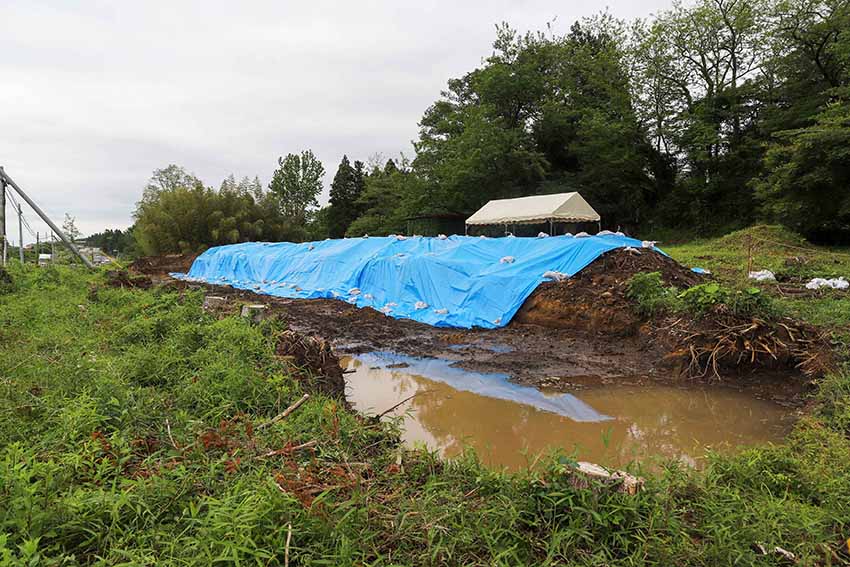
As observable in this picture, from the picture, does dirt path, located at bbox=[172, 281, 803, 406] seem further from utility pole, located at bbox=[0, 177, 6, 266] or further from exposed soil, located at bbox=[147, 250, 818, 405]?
utility pole, located at bbox=[0, 177, 6, 266]

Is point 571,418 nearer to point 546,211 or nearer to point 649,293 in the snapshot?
point 649,293

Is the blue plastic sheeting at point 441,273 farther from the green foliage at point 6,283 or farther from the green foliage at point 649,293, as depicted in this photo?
the green foliage at point 6,283

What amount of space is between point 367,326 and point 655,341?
13.7 ft

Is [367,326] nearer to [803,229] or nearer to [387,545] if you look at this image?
[387,545]

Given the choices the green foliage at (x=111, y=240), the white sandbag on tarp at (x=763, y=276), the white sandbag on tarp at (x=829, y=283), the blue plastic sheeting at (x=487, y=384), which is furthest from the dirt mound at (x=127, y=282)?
the green foliage at (x=111, y=240)

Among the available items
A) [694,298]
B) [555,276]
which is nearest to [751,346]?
[694,298]

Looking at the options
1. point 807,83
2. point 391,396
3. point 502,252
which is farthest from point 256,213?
point 807,83

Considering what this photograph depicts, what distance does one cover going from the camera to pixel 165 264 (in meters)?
20.9

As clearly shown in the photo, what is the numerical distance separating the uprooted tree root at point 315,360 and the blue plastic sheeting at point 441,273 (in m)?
3.55

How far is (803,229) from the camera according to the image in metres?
14.0

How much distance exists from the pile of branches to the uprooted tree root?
11.5 feet

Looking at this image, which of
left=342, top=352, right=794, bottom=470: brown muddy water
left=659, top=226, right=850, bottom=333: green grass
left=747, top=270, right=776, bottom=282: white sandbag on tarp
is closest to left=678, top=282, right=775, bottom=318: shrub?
left=659, top=226, right=850, bottom=333: green grass

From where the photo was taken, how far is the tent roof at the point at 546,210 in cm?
1577

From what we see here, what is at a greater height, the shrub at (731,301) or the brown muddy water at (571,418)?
the shrub at (731,301)
